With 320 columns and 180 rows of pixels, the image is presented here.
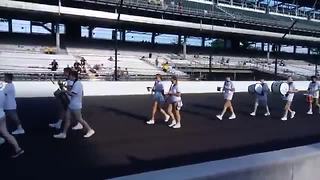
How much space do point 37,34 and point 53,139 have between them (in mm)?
37921

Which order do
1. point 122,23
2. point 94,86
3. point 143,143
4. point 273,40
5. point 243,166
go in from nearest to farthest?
point 243,166
point 143,143
point 94,86
point 122,23
point 273,40

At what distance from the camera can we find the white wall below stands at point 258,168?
3471mm

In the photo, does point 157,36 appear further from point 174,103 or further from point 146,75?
point 174,103

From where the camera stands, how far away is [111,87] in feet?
84.7

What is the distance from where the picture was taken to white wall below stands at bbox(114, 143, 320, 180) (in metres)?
3.47

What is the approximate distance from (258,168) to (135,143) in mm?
5963

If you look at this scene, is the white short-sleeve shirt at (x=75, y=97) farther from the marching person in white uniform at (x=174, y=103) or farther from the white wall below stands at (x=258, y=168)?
the white wall below stands at (x=258, y=168)

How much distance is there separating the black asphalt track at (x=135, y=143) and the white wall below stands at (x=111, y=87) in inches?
291

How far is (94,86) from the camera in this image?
25062 millimetres

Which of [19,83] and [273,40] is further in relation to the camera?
[273,40]

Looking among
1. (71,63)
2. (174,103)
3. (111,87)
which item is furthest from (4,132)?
(71,63)

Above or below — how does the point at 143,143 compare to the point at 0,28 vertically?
below

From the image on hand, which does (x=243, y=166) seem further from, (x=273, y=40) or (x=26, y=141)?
(x=273, y=40)

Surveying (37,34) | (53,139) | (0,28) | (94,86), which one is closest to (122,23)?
(37,34)
